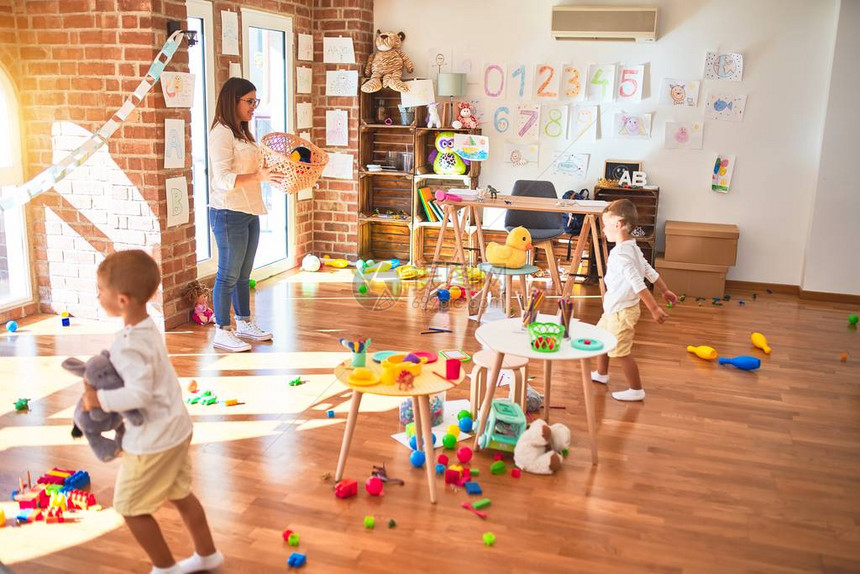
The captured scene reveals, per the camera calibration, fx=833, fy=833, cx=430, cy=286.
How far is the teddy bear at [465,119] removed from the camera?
6887 millimetres

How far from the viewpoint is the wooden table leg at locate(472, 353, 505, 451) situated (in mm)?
3273

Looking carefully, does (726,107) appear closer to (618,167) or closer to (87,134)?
(618,167)

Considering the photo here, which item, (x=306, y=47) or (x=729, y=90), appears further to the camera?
(x=306, y=47)

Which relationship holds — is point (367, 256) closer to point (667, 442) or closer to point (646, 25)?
point (646, 25)

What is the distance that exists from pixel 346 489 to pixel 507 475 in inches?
26.1

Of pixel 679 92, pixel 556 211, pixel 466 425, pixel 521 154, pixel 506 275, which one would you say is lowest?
pixel 466 425

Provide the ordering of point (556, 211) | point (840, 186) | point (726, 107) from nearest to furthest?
point (556, 211) < point (840, 186) < point (726, 107)

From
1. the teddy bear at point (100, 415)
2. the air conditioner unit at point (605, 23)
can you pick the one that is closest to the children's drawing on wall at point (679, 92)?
the air conditioner unit at point (605, 23)

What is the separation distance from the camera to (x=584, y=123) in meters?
6.87

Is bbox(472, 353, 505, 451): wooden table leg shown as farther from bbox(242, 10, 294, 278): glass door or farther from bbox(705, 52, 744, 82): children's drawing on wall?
bbox(705, 52, 744, 82): children's drawing on wall

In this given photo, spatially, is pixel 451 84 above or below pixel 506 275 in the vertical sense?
above

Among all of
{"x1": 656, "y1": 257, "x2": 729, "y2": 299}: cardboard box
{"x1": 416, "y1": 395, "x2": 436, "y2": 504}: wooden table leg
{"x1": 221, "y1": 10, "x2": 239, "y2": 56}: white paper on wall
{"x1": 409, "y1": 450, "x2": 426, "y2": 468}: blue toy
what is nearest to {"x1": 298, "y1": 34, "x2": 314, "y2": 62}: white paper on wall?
{"x1": 221, "y1": 10, "x2": 239, "y2": 56}: white paper on wall

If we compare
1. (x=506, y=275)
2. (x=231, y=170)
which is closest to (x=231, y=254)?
(x=231, y=170)

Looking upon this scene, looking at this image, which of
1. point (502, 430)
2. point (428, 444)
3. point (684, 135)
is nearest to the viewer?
point (428, 444)
